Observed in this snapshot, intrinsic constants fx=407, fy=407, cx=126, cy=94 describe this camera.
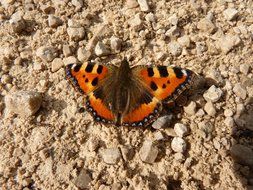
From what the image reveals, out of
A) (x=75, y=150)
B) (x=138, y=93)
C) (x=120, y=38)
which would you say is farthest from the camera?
(x=120, y=38)

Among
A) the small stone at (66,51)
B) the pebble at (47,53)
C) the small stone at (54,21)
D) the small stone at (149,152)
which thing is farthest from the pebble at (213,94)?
the small stone at (54,21)

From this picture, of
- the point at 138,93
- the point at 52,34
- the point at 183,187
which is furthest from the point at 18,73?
the point at 183,187

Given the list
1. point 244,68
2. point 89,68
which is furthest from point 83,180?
point 244,68

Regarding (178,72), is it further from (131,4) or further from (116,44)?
(131,4)

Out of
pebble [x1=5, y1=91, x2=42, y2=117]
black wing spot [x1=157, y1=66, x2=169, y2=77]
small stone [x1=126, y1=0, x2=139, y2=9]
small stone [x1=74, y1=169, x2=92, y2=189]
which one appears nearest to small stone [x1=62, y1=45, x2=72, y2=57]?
pebble [x1=5, y1=91, x2=42, y2=117]

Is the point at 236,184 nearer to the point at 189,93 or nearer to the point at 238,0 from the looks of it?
the point at 189,93

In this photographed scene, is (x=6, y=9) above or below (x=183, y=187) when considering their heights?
above
